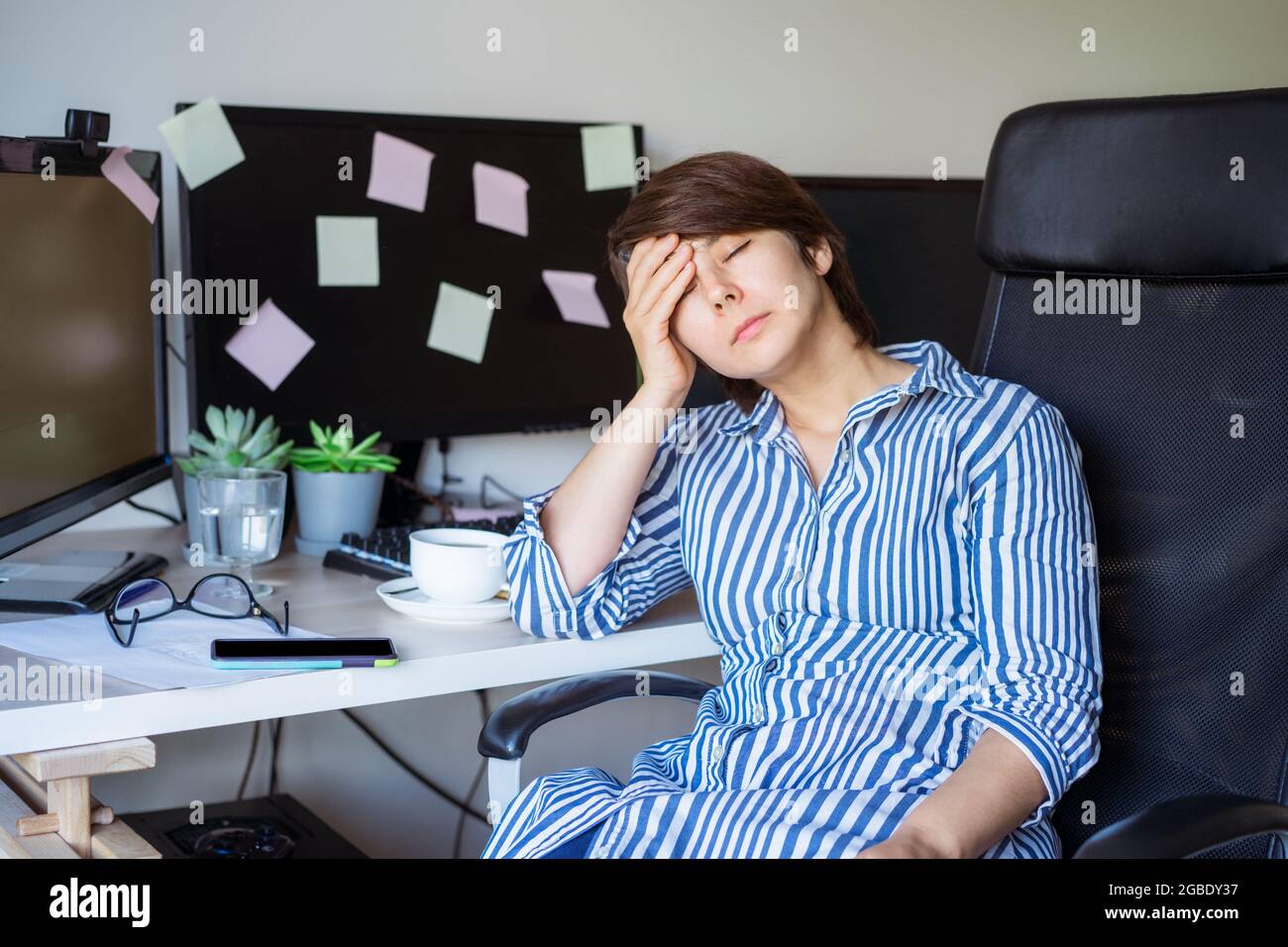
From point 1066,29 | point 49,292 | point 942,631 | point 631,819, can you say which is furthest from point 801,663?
point 1066,29

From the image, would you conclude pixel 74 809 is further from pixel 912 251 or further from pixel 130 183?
pixel 912 251

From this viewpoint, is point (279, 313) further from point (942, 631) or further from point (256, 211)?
point (942, 631)

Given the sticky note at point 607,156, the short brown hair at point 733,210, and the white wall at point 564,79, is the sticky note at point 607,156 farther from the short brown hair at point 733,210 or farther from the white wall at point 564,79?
the short brown hair at point 733,210

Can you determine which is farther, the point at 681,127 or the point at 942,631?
the point at 681,127

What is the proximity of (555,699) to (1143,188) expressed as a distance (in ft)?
2.37

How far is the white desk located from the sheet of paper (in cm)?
1

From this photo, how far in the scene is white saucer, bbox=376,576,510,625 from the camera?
1.36 meters

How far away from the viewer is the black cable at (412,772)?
1.98 metres

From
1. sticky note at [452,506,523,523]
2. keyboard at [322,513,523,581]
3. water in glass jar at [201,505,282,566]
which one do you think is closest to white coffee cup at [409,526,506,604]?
keyboard at [322,513,523,581]

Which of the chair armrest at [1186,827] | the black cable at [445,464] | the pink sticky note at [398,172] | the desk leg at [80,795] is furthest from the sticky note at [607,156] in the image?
the chair armrest at [1186,827]

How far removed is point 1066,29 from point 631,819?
1742mm

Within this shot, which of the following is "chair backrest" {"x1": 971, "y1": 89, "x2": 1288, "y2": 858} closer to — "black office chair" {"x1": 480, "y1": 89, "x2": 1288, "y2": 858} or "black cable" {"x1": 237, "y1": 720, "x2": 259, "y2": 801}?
"black office chair" {"x1": 480, "y1": 89, "x2": 1288, "y2": 858}

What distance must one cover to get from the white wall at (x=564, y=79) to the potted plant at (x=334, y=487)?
249 millimetres
